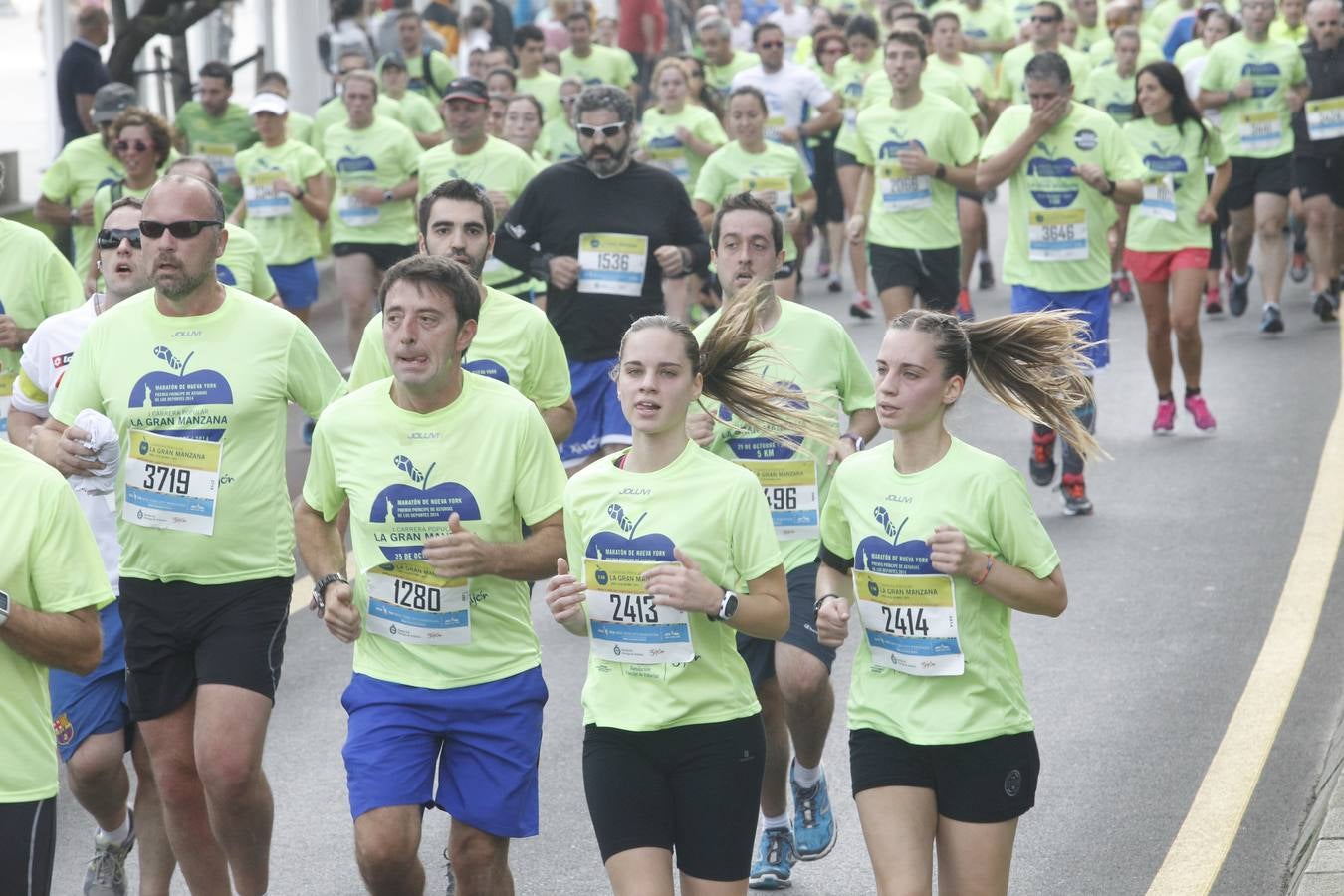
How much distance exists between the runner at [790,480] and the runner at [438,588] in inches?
39.0

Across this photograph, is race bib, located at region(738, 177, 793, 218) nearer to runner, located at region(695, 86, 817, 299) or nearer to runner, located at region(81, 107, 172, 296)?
runner, located at region(695, 86, 817, 299)

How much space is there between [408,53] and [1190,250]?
9.04m

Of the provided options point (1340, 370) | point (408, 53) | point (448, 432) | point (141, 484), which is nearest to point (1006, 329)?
point (448, 432)

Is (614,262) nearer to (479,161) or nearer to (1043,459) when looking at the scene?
(1043,459)

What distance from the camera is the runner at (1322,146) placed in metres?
15.6

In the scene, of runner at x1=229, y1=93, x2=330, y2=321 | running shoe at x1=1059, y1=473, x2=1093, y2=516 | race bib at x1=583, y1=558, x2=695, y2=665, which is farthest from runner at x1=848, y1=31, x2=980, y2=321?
race bib at x1=583, y1=558, x2=695, y2=665

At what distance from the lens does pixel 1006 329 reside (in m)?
5.65

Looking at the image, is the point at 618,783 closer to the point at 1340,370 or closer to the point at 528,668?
the point at 528,668

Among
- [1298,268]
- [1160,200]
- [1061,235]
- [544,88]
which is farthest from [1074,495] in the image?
[544,88]

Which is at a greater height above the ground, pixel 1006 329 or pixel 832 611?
pixel 1006 329

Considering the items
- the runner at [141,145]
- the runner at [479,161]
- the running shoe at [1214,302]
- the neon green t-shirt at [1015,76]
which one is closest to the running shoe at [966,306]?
the running shoe at [1214,302]

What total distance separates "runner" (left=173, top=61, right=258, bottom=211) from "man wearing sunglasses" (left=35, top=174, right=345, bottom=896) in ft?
31.7

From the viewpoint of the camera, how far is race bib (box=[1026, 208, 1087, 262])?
1138cm

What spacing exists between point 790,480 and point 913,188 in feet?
20.3
